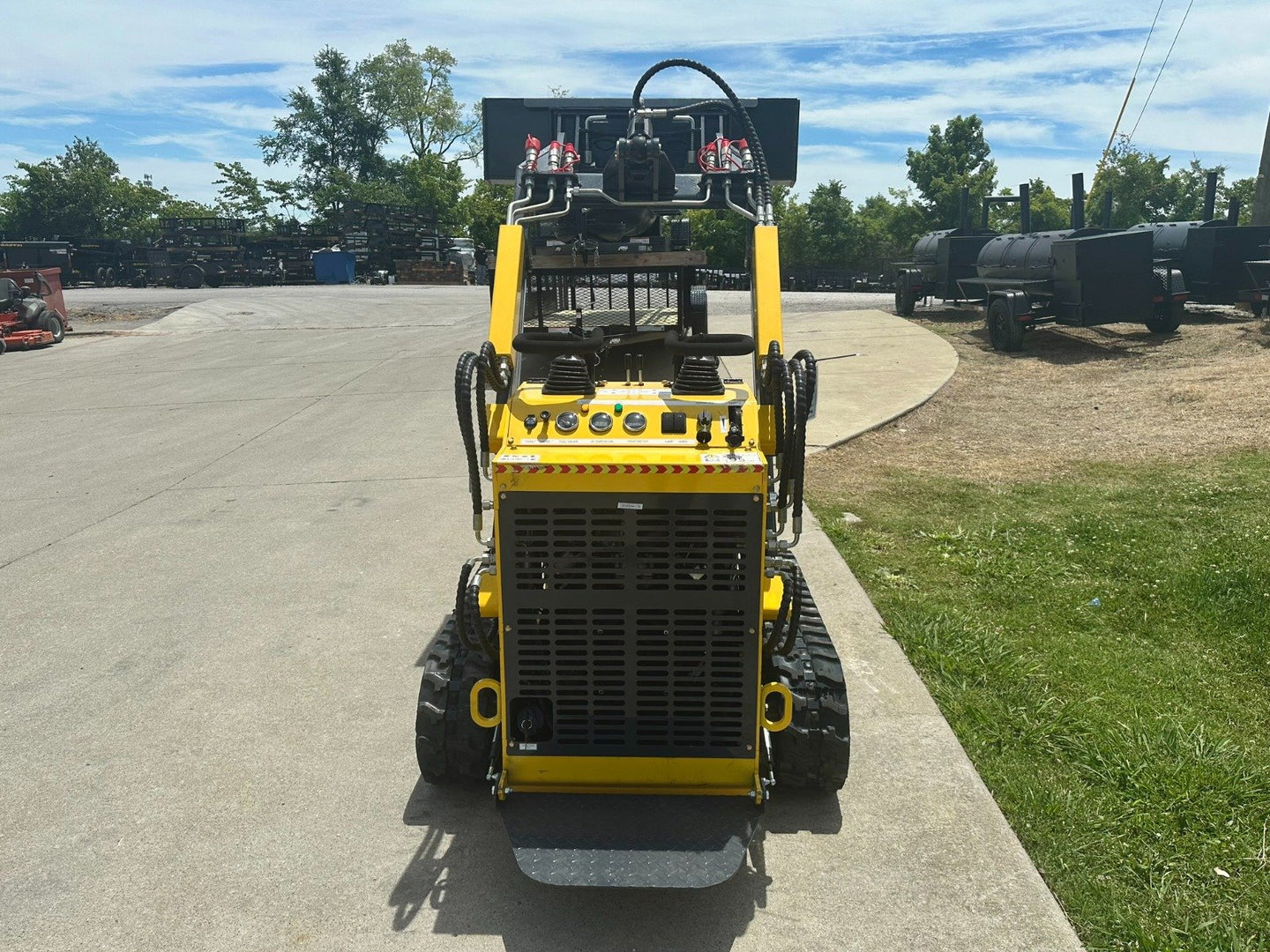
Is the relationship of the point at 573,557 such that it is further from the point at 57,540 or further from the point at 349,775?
the point at 57,540

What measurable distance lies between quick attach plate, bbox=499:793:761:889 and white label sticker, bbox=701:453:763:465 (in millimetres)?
1263

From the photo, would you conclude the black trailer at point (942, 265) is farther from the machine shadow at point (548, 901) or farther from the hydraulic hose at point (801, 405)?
the machine shadow at point (548, 901)

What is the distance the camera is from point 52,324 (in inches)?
924

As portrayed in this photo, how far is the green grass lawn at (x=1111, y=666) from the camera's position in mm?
3666

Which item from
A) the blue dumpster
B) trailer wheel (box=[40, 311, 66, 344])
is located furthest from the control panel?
the blue dumpster

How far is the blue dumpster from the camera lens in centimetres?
4484

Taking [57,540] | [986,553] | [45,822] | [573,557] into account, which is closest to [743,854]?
[573,557]

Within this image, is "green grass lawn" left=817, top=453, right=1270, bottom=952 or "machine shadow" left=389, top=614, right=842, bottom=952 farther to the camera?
"green grass lawn" left=817, top=453, right=1270, bottom=952

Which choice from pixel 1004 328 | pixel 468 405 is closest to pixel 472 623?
pixel 468 405

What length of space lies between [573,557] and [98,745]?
2.79 m

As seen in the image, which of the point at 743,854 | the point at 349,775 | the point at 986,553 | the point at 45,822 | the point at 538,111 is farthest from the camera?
the point at 986,553

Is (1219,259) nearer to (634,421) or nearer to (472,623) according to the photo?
(634,421)

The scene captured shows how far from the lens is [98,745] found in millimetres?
4793

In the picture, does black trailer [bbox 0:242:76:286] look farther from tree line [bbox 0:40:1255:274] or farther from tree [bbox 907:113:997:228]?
tree [bbox 907:113:997:228]
